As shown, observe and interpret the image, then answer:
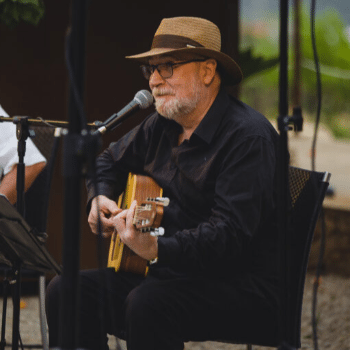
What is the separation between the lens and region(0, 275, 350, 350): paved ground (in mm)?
4340

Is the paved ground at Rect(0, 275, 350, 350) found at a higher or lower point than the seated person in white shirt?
lower

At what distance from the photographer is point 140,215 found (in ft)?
8.50

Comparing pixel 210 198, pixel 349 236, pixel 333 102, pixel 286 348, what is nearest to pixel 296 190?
pixel 210 198

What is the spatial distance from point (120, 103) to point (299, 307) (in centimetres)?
290

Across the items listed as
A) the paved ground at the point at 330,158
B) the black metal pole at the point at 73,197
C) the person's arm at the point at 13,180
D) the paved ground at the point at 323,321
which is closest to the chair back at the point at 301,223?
the black metal pole at the point at 73,197

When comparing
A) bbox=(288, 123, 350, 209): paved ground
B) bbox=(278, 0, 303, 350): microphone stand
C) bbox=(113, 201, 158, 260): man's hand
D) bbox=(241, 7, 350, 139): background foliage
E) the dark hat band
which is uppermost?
the dark hat band

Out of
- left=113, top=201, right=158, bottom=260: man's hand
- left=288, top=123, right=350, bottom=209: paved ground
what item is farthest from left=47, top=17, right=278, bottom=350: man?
left=288, top=123, right=350, bottom=209: paved ground

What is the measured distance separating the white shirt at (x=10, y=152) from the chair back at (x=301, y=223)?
4.72 ft

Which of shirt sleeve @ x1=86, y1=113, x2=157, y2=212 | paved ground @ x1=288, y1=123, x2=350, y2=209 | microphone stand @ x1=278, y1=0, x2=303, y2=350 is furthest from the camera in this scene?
paved ground @ x1=288, y1=123, x2=350, y2=209

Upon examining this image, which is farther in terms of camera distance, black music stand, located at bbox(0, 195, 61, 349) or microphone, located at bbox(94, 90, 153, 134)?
microphone, located at bbox(94, 90, 153, 134)

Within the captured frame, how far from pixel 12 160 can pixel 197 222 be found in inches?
48.0

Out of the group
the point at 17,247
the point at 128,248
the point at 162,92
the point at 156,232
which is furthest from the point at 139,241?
the point at 162,92

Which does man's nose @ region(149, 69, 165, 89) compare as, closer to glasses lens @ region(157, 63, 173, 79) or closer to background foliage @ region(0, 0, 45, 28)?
glasses lens @ region(157, 63, 173, 79)

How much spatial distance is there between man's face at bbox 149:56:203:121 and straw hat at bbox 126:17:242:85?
56mm
